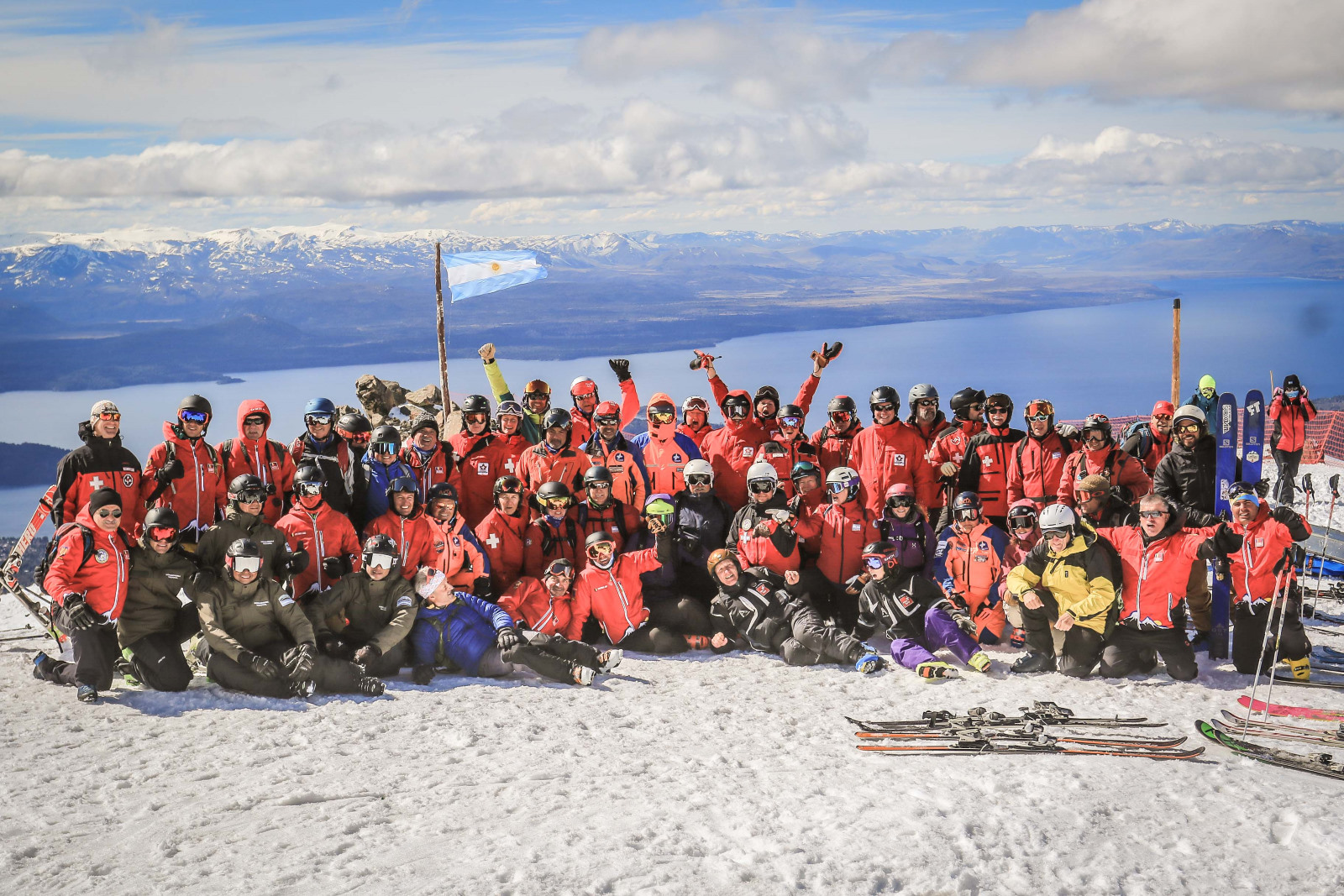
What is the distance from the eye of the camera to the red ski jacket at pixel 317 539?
679 cm

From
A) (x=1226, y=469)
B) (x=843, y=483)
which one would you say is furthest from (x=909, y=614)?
(x=1226, y=469)

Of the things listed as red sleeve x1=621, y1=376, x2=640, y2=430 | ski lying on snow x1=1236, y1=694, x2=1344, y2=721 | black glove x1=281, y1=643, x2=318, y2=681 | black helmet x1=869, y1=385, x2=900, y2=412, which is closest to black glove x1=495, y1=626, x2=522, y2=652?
black glove x1=281, y1=643, x2=318, y2=681

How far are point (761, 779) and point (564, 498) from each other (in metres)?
2.74

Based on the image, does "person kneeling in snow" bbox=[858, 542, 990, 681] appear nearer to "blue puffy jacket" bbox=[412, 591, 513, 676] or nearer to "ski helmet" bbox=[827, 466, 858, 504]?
"ski helmet" bbox=[827, 466, 858, 504]

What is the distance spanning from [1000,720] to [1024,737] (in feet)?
0.74

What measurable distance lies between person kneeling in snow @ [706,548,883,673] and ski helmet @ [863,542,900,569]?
0.52m

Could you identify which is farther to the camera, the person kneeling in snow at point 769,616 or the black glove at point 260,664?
the person kneeling in snow at point 769,616

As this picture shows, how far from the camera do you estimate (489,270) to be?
14.8 metres

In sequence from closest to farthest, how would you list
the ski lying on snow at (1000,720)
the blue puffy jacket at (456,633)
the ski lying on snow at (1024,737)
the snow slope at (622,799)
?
the snow slope at (622,799) → the ski lying on snow at (1024,737) → the ski lying on snow at (1000,720) → the blue puffy jacket at (456,633)

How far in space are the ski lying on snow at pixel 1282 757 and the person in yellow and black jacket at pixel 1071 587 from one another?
105 cm

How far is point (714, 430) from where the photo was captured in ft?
29.2

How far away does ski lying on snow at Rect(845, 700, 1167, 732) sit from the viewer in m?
5.70

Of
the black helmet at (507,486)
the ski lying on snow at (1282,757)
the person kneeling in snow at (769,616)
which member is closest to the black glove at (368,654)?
the black helmet at (507,486)

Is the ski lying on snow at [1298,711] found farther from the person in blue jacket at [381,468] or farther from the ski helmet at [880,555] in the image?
the person in blue jacket at [381,468]
